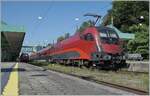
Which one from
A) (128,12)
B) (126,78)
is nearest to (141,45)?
(126,78)

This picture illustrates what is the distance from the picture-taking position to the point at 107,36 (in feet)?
104

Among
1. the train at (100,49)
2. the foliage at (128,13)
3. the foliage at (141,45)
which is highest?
the foliage at (128,13)

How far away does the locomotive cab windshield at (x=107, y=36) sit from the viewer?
31281 mm

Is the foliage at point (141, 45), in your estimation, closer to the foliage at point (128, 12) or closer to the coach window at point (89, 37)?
the coach window at point (89, 37)

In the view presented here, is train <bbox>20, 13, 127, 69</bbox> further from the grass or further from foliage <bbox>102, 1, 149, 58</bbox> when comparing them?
foliage <bbox>102, 1, 149, 58</bbox>

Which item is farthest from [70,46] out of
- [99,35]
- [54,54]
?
[54,54]

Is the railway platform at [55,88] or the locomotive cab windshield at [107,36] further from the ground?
the locomotive cab windshield at [107,36]

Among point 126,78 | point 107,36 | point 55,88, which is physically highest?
point 107,36

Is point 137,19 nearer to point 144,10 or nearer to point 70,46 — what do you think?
point 144,10

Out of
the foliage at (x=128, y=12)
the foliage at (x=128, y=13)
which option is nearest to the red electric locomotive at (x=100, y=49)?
the foliage at (x=128, y=13)

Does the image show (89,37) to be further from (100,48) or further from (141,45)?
(141,45)

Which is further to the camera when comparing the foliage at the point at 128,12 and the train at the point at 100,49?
the foliage at the point at 128,12

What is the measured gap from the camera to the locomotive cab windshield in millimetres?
31281

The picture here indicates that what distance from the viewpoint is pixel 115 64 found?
1215 inches
